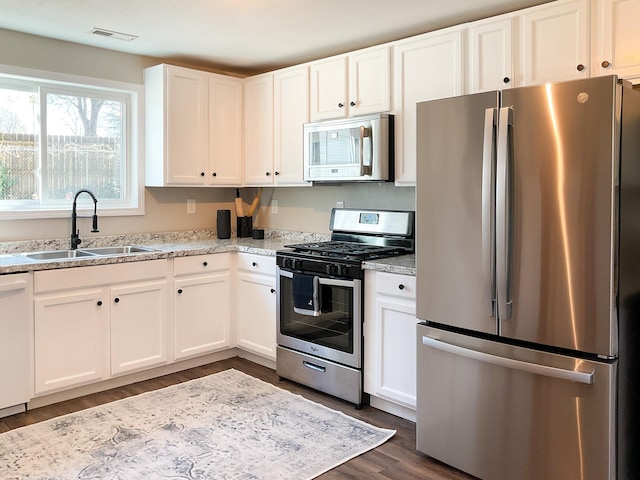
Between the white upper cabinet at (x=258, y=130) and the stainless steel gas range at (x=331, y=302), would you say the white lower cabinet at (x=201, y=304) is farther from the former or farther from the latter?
the white upper cabinet at (x=258, y=130)

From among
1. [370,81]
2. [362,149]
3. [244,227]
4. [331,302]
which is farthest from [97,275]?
[370,81]

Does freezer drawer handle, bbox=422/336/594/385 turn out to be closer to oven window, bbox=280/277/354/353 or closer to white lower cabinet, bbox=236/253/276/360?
oven window, bbox=280/277/354/353

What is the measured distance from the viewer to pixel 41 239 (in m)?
3.73

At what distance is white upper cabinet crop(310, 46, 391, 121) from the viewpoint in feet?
11.3

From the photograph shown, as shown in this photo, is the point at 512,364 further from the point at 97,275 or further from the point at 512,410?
the point at 97,275

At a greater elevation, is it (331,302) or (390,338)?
(331,302)

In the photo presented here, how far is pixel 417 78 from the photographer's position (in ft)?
10.7

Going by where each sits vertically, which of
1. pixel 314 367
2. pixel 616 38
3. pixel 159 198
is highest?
pixel 616 38

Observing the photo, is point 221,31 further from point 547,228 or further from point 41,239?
point 547,228

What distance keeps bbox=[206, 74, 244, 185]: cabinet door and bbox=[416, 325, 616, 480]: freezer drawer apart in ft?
7.99

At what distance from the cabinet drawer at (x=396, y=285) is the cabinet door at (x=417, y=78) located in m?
0.68

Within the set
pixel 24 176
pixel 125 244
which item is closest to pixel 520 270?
pixel 125 244

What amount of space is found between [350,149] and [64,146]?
212 cm

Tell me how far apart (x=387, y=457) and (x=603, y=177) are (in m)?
1.63
